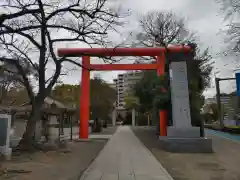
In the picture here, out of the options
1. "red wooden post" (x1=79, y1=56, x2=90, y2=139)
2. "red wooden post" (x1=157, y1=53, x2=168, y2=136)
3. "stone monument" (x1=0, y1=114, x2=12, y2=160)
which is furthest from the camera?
"red wooden post" (x1=79, y1=56, x2=90, y2=139)

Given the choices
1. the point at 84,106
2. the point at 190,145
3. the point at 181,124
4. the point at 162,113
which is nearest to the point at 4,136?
the point at 190,145

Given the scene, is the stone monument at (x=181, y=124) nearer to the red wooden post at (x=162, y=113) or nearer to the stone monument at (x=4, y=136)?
the red wooden post at (x=162, y=113)

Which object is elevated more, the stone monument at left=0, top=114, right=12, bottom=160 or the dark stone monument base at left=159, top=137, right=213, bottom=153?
the stone monument at left=0, top=114, right=12, bottom=160

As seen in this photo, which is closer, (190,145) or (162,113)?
(190,145)

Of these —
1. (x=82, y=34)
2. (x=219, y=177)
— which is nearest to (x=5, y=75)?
(x=82, y=34)

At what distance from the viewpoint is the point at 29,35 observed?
577 inches

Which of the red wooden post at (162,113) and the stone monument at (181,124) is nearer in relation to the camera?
the stone monument at (181,124)

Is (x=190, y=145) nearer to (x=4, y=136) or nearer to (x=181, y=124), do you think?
(x=181, y=124)

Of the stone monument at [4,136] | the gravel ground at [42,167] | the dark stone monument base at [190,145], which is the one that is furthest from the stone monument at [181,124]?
the stone monument at [4,136]

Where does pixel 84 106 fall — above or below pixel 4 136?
above

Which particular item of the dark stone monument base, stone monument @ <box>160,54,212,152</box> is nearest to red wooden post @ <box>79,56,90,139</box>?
stone monument @ <box>160,54,212,152</box>

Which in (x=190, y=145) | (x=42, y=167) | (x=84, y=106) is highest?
(x=84, y=106)

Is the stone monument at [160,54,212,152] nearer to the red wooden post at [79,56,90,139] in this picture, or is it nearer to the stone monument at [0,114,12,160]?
the stone monument at [0,114,12,160]

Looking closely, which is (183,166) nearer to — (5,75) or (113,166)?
(113,166)
